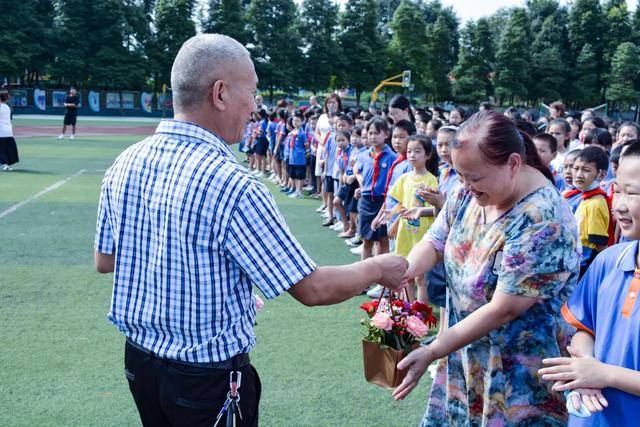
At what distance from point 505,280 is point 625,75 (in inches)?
2250

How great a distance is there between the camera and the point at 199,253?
229 centimetres

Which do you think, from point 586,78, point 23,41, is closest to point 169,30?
point 23,41

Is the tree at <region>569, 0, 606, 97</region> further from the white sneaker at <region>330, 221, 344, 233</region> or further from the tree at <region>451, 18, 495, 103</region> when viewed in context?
the white sneaker at <region>330, 221, 344, 233</region>

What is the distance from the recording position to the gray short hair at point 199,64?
7.78ft

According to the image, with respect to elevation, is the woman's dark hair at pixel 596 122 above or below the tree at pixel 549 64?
below

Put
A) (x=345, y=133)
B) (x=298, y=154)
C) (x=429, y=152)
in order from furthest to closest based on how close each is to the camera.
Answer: (x=298, y=154) < (x=345, y=133) < (x=429, y=152)

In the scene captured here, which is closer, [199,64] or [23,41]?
[199,64]

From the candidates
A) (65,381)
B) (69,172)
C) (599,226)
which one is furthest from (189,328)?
(69,172)

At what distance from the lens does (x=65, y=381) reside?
4.99 metres

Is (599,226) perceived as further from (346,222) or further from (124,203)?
(346,222)

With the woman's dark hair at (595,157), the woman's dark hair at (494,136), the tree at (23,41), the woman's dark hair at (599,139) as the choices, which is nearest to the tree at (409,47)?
the tree at (23,41)

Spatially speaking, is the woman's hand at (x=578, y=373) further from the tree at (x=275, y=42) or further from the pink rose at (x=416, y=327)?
the tree at (x=275, y=42)

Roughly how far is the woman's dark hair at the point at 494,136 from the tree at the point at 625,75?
56.0 meters

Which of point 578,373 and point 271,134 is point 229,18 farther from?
point 578,373
